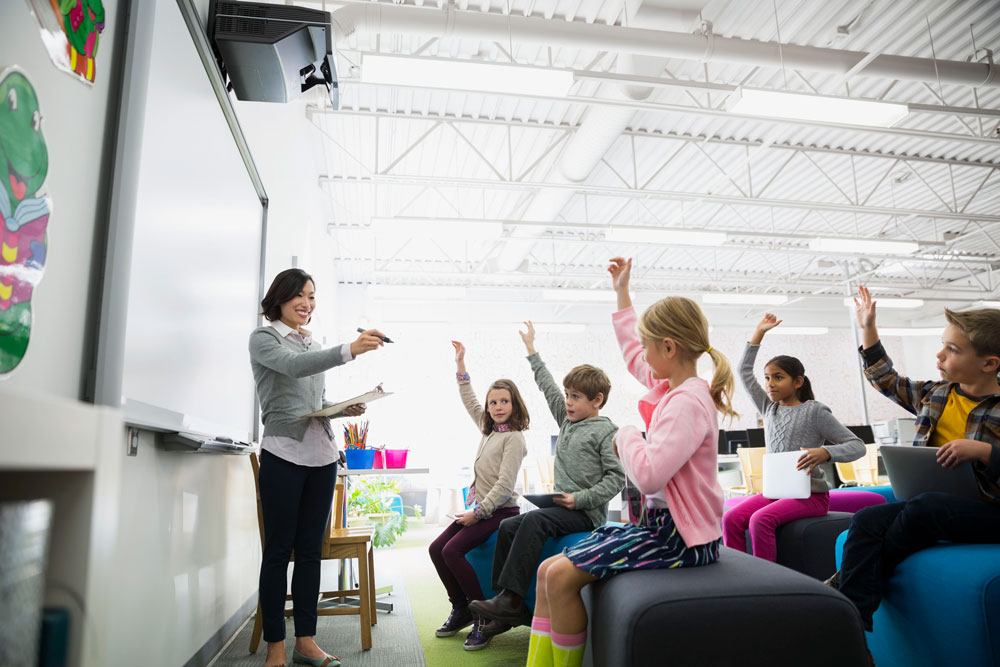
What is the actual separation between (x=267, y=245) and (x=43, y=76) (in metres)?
2.35

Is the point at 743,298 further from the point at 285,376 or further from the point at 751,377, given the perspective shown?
the point at 285,376

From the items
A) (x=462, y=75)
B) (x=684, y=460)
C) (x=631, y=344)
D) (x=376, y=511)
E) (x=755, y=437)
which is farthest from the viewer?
(x=755, y=437)

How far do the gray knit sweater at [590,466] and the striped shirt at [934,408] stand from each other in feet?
2.99

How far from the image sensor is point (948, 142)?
7.01m

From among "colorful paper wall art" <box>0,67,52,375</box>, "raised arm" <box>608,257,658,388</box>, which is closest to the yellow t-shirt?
"raised arm" <box>608,257,658,388</box>

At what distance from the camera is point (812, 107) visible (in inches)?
170

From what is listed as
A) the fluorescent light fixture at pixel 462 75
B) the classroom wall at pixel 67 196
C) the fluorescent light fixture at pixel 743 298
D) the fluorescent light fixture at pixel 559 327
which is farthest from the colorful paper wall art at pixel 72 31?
the fluorescent light fixture at pixel 559 327

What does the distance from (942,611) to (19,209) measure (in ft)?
6.54

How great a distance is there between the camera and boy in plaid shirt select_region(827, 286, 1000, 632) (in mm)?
1591

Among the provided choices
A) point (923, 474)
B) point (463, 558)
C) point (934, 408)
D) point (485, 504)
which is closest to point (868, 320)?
point (934, 408)

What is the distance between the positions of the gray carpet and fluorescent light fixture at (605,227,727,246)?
469cm

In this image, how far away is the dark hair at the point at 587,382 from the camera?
2.58 m

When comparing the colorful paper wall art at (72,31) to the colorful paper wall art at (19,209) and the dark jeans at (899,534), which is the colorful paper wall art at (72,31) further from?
the dark jeans at (899,534)

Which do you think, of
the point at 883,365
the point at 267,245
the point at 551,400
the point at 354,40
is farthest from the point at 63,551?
the point at 354,40
